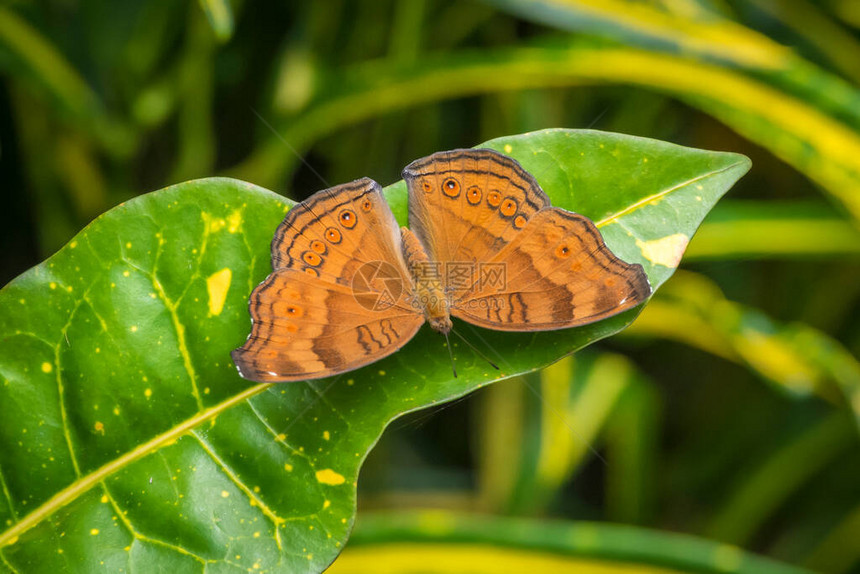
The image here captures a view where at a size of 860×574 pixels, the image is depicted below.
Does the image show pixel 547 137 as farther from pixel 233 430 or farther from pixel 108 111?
pixel 108 111

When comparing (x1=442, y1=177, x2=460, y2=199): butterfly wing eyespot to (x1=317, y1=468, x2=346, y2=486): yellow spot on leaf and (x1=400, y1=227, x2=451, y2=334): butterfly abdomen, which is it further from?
(x1=317, y1=468, x2=346, y2=486): yellow spot on leaf

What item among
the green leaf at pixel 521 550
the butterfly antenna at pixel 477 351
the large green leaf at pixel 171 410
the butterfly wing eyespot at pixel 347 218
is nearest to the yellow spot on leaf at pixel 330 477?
the large green leaf at pixel 171 410

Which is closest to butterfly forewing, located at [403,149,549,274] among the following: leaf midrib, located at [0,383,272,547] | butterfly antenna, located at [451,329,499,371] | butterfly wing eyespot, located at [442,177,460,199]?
butterfly wing eyespot, located at [442,177,460,199]

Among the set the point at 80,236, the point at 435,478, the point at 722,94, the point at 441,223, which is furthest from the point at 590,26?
the point at 435,478

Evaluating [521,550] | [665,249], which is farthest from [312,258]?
[521,550]

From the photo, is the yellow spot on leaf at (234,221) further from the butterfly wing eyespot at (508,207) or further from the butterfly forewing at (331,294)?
the butterfly wing eyespot at (508,207)

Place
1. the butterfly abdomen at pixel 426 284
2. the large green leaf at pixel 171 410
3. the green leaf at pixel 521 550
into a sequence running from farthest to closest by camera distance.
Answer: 1. the green leaf at pixel 521 550
2. the butterfly abdomen at pixel 426 284
3. the large green leaf at pixel 171 410
